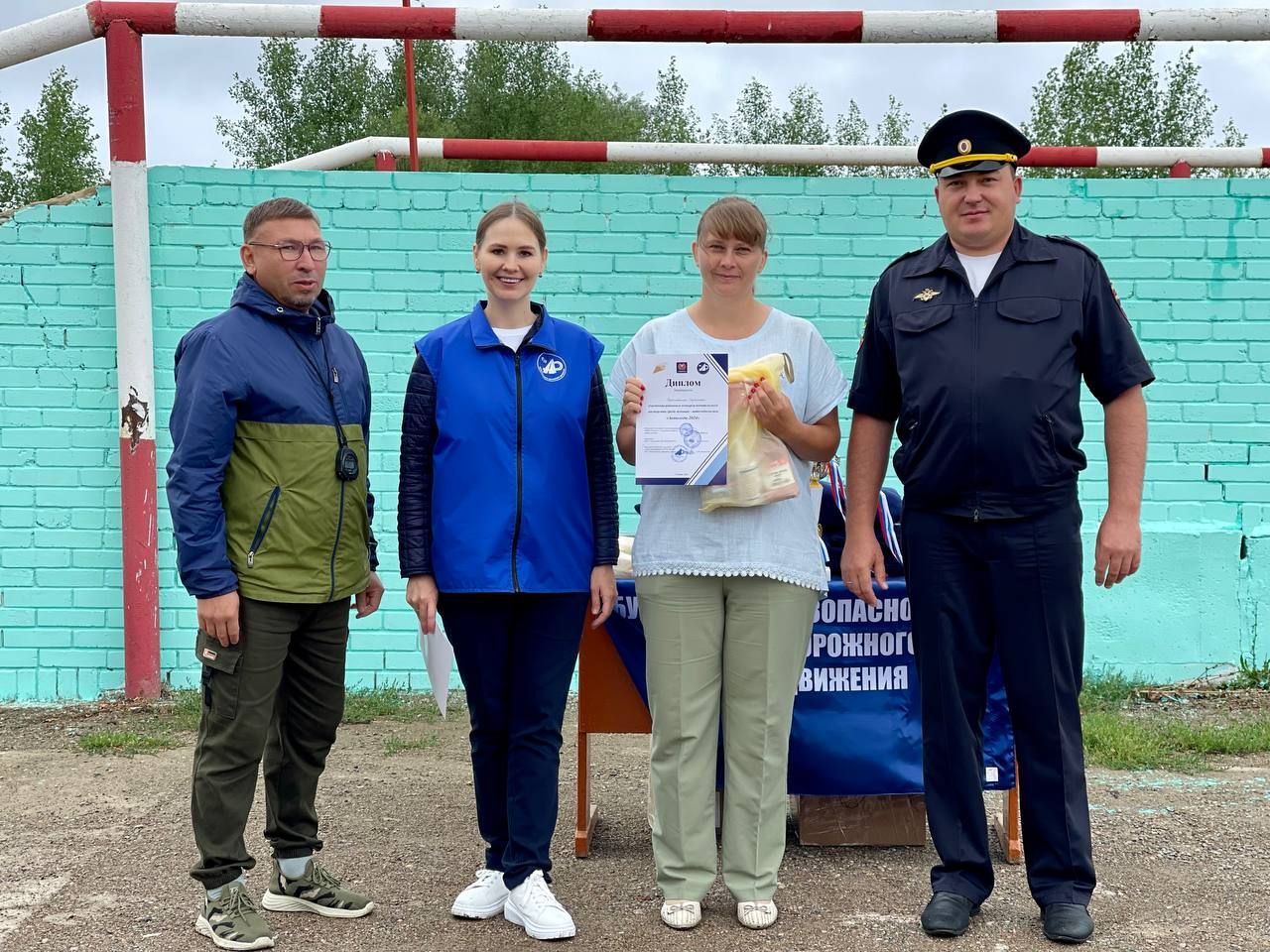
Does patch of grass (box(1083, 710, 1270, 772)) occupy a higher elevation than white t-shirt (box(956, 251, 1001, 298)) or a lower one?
lower

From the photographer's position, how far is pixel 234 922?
3305 mm

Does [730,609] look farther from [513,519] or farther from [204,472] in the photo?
[204,472]

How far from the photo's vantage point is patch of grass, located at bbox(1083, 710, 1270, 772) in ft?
16.5

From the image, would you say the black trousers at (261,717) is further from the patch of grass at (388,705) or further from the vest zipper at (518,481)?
the patch of grass at (388,705)

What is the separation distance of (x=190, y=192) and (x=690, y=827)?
3.98m

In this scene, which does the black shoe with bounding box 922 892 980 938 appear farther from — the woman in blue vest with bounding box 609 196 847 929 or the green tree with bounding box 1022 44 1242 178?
Result: the green tree with bounding box 1022 44 1242 178

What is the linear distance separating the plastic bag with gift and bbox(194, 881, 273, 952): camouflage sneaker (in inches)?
66.2

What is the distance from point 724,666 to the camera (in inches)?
139

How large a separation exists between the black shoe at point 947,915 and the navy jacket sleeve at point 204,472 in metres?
2.12

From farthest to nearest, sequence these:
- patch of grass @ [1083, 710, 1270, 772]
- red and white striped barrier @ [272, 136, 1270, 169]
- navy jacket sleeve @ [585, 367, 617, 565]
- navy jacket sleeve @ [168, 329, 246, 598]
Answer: red and white striped barrier @ [272, 136, 1270, 169] → patch of grass @ [1083, 710, 1270, 772] → navy jacket sleeve @ [585, 367, 617, 565] → navy jacket sleeve @ [168, 329, 246, 598]

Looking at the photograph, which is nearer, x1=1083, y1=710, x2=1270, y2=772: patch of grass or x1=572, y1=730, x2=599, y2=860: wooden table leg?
x1=572, y1=730, x2=599, y2=860: wooden table leg

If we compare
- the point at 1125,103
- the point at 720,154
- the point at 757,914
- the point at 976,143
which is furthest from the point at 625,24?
the point at 1125,103

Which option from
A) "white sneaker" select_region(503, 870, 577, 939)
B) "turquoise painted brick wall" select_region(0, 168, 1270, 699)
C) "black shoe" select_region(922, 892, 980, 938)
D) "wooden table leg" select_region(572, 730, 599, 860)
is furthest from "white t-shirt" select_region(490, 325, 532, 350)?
"turquoise painted brick wall" select_region(0, 168, 1270, 699)

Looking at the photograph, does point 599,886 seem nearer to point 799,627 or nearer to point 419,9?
point 799,627
